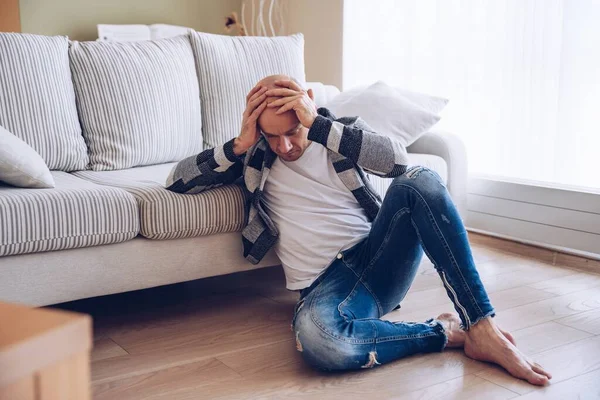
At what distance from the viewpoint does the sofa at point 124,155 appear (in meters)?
1.71

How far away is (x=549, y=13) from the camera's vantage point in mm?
2674

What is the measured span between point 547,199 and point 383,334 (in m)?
1.42

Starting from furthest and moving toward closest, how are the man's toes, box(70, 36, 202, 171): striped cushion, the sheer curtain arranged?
the sheer curtain
box(70, 36, 202, 171): striped cushion
the man's toes

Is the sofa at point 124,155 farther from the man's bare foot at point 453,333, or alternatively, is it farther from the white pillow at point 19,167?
the man's bare foot at point 453,333

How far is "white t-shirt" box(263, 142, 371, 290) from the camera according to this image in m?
1.78

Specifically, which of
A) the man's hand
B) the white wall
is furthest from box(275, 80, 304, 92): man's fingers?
the white wall

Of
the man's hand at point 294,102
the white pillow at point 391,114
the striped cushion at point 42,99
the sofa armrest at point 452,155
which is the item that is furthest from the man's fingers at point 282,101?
the sofa armrest at point 452,155

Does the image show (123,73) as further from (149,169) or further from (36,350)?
(36,350)

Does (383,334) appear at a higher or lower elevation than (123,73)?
lower

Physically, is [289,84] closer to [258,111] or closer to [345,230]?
[258,111]

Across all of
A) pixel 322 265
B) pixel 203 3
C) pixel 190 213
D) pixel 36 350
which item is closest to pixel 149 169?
pixel 190 213

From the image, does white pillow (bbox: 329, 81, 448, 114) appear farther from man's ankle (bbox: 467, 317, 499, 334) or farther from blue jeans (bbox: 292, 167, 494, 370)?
man's ankle (bbox: 467, 317, 499, 334)

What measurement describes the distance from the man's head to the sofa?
0.28 meters

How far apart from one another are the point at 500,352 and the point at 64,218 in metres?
1.14
